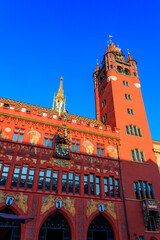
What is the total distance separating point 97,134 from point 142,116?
10.1 m

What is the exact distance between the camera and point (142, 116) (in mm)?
33969

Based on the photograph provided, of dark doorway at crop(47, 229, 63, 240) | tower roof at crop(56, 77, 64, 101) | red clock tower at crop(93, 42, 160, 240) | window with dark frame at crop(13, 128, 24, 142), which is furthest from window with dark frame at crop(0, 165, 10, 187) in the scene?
tower roof at crop(56, 77, 64, 101)

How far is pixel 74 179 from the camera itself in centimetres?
2358

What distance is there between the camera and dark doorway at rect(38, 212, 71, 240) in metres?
19.9

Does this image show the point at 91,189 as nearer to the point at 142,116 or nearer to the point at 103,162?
the point at 103,162

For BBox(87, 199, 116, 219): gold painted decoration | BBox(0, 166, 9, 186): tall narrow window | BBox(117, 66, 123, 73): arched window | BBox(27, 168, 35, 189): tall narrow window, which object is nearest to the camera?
BBox(0, 166, 9, 186): tall narrow window

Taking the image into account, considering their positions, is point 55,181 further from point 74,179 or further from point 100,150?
point 100,150

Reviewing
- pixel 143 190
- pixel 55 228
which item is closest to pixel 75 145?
pixel 55 228

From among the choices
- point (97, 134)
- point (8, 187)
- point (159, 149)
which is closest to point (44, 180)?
point (8, 187)

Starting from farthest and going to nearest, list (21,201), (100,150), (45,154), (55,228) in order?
(100,150) < (45,154) < (55,228) < (21,201)

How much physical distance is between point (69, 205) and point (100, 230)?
4.46 meters

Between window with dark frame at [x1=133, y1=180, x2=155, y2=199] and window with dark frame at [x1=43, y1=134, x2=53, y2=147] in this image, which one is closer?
window with dark frame at [x1=43, y1=134, x2=53, y2=147]

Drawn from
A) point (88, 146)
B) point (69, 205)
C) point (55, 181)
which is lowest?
point (69, 205)

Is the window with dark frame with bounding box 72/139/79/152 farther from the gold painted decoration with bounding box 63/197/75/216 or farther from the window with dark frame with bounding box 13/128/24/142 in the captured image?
the window with dark frame with bounding box 13/128/24/142
